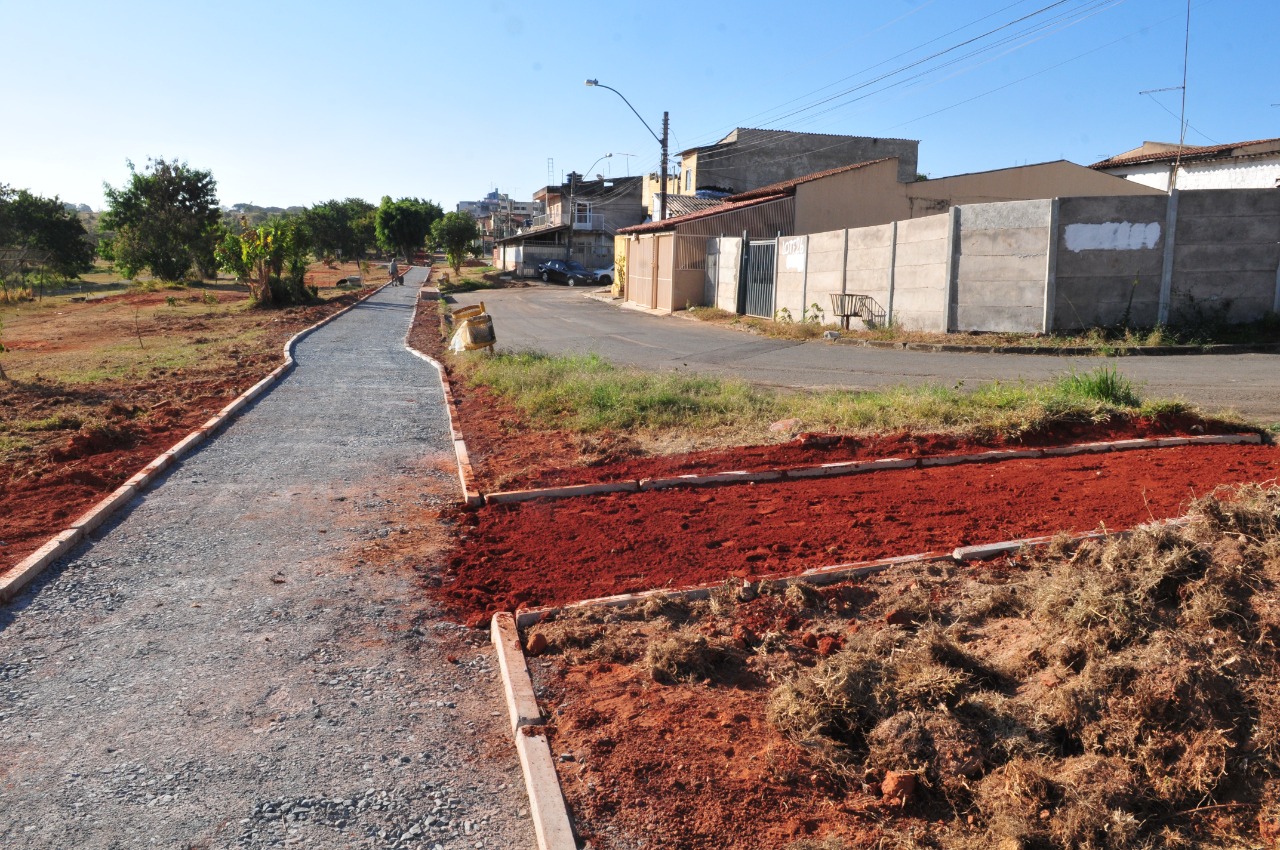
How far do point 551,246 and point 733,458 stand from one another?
189ft

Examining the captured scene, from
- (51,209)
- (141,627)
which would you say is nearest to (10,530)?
(141,627)

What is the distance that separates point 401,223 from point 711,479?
254 ft

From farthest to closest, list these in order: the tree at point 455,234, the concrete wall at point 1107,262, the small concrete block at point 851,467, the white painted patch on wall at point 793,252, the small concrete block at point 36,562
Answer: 1. the tree at point 455,234
2. the white painted patch on wall at point 793,252
3. the concrete wall at point 1107,262
4. the small concrete block at point 851,467
5. the small concrete block at point 36,562

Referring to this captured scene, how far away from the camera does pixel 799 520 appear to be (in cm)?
616

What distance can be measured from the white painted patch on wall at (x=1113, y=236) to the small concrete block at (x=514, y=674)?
Answer: 14.4 metres

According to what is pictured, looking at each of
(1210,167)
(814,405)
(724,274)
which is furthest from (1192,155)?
(814,405)

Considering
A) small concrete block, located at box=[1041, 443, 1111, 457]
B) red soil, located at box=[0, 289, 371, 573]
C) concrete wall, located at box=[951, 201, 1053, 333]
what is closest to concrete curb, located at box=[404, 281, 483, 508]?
red soil, located at box=[0, 289, 371, 573]

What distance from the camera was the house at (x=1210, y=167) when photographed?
2334 cm

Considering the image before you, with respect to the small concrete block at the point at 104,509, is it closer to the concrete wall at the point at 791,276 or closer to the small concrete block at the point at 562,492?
the small concrete block at the point at 562,492

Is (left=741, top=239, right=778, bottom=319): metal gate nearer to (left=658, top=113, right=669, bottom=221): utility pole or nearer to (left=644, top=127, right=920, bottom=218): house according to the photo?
(left=658, top=113, right=669, bottom=221): utility pole

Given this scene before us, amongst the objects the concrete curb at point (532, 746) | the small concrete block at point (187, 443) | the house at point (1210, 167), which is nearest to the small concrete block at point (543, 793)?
the concrete curb at point (532, 746)

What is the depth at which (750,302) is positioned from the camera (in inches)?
1022

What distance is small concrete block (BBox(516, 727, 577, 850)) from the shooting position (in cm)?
304

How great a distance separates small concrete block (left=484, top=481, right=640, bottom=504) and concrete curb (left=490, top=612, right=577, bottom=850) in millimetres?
2395
